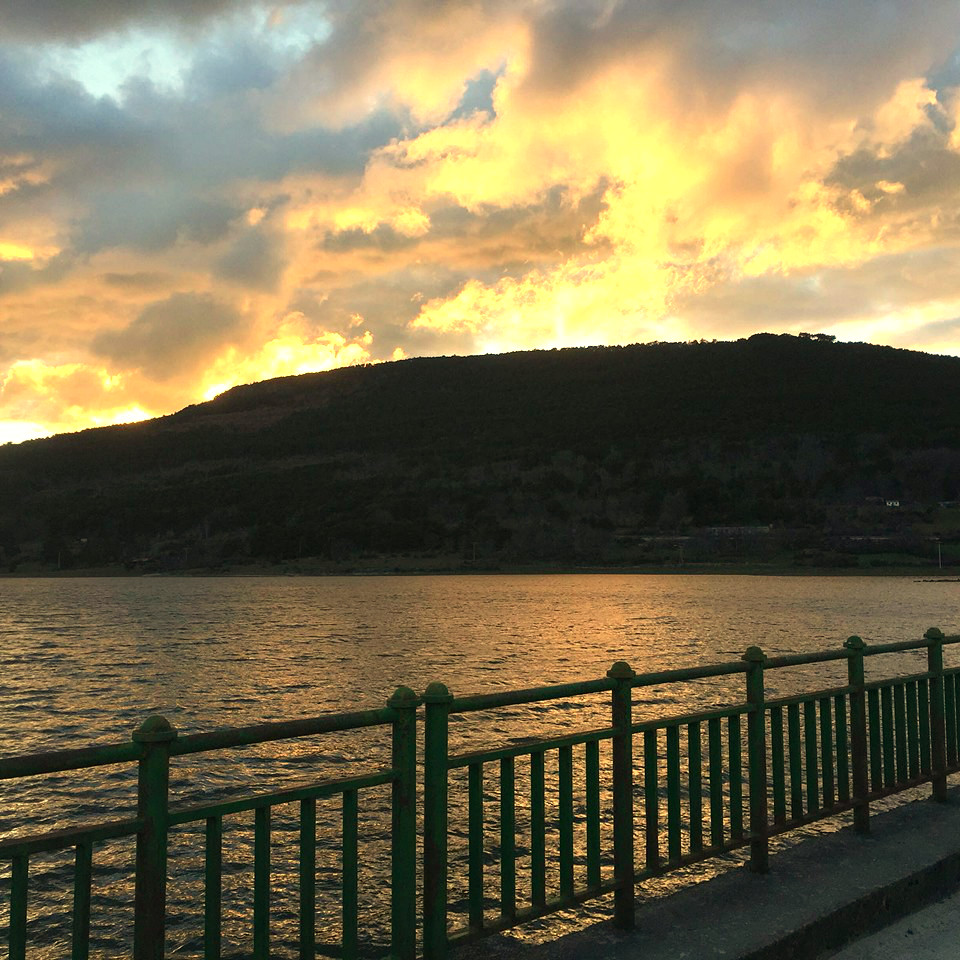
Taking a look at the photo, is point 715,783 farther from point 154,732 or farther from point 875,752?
point 154,732

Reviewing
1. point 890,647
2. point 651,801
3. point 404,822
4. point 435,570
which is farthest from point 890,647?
point 435,570

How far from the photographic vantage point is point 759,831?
5219mm

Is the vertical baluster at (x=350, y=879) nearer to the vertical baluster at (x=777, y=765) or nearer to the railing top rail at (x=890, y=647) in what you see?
the vertical baluster at (x=777, y=765)

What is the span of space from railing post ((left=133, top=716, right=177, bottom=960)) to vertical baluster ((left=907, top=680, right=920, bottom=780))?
4.90 metres

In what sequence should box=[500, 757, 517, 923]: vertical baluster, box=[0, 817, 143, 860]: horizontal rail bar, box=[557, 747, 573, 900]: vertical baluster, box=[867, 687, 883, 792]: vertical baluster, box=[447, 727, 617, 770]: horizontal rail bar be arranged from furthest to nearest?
box=[867, 687, 883, 792]: vertical baluster < box=[557, 747, 573, 900]: vertical baluster < box=[500, 757, 517, 923]: vertical baluster < box=[447, 727, 617, 770]: horizontal rail bar < box=[0, 817, 143, 860]: horizontal rail bar

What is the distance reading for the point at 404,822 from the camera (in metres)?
3.79

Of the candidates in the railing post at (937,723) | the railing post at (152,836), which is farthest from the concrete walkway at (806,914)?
the railing post at (152,836)

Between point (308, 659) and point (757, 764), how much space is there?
33.7m

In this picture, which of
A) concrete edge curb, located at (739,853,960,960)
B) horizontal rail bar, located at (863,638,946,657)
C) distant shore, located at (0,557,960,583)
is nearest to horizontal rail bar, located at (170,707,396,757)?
concrete edge curb, located at (739,853,960,960)

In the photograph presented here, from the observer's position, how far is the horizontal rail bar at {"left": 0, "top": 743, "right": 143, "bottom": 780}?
2.76 meters

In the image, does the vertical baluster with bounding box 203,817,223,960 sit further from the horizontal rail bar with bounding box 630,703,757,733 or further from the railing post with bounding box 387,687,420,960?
the horizontal rail bar with bounding box 630,703,757,733

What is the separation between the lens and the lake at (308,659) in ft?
44.6

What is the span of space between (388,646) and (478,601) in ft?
127

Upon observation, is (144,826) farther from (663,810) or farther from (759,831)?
(663,810)
